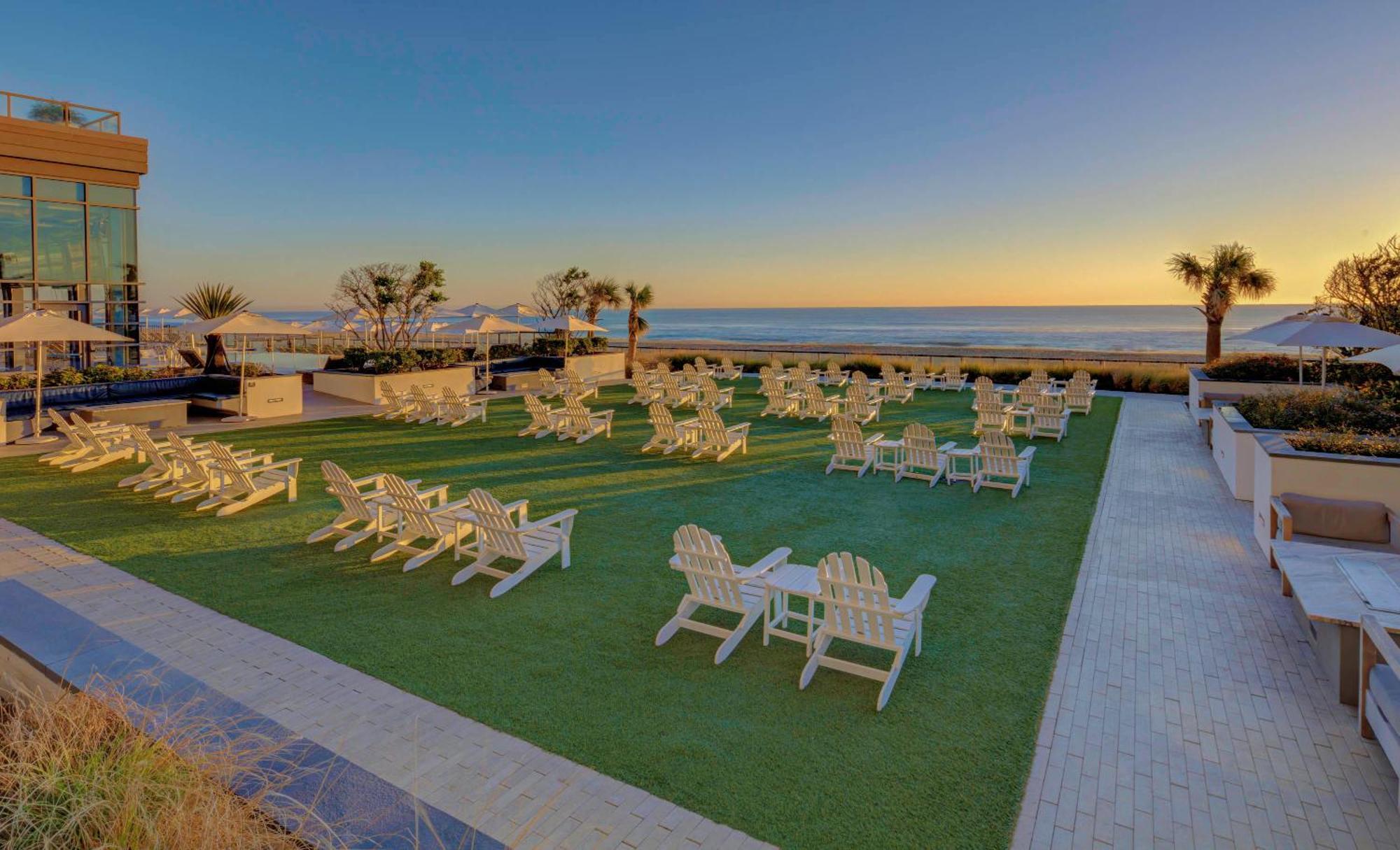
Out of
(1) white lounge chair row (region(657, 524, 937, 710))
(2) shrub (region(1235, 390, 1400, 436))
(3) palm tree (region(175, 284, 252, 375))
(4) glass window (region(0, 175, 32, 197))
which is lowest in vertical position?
(1) white lounge chair row (region(657, 524, 937, 710))

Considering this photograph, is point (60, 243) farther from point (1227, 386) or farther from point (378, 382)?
point (1227, 386)

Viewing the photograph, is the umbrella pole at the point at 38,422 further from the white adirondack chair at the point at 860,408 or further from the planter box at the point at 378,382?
the white adirondack chair at the point at 860,408

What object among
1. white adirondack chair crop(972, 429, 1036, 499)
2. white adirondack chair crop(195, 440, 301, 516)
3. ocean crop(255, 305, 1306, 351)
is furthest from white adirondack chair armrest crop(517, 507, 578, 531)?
ocean crop(255, 305, 1306, 351)

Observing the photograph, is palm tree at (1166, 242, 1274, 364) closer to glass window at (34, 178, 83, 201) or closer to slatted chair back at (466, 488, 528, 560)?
slatted chair back at (466, 488, 528, 560)

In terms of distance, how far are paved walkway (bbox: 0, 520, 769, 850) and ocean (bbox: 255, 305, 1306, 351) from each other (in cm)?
4181

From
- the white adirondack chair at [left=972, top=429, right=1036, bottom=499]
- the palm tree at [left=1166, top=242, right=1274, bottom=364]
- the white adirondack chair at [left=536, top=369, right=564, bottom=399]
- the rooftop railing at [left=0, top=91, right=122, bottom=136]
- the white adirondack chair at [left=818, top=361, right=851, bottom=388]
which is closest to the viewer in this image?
the white adirondack chair at [left=972, top=429, right=1036, bottom=499]

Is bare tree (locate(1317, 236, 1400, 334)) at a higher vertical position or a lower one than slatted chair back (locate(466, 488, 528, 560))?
higher

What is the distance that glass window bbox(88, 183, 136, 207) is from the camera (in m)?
19.2

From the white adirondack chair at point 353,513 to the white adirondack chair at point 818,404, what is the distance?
10717 mm

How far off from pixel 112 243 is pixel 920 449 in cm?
2296

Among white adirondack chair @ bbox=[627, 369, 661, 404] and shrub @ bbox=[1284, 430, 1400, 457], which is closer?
shrub @ bbox=[1284, 430, 1400, 457]

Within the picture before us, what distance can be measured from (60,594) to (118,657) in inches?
131

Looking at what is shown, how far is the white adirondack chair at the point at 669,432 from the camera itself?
1256cm

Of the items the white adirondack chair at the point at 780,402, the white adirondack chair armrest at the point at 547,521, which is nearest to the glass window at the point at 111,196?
the white adirondack chair at the point at 780,402
